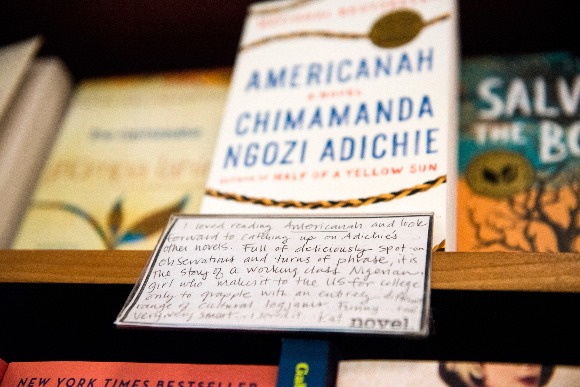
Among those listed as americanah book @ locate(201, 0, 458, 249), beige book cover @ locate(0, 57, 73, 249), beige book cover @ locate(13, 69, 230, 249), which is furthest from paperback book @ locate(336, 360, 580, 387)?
beige book cover @ locate(0, 57, 73, 249)

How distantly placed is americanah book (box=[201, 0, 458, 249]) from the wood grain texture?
0.27ft

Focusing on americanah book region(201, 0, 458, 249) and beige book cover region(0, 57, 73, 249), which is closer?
americanah book region(201, 0, 458, 249)

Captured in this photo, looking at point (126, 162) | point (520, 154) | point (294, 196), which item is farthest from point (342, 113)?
point (126, 162)

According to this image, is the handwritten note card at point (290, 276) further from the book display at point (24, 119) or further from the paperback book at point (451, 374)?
the book display at point (24, 119)

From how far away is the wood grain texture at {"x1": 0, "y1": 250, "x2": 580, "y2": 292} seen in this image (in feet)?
2.10

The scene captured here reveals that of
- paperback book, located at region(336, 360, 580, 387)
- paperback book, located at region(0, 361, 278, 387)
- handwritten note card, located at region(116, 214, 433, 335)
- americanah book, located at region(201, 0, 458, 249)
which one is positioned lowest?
paperback book, located at region(0, 361, 278, 387)

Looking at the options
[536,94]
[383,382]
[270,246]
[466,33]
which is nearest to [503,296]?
[383,382]

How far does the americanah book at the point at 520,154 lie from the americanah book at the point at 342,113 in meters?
0.14

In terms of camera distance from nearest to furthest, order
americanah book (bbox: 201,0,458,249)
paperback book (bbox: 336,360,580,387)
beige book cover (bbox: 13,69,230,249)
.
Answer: paperback book (bbox: 336,360,580,387) → americanah book (bbox: 201,0,458,249) → beige book cover (bbox: 13,69,230,249)

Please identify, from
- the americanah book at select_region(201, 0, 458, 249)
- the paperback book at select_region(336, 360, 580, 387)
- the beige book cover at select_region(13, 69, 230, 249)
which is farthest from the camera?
the beige book cover at select_region(13, 69, 230, 249)

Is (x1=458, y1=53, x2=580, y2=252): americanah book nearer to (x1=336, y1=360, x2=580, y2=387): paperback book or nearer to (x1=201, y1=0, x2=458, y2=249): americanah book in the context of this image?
(x1=201, y1=0, x2=458, y2=249): americanah book

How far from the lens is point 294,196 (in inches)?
33.9

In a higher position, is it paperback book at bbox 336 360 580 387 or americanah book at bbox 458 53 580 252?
americanah book at bbox 458 53 580 252

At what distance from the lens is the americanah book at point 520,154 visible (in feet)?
2.90
